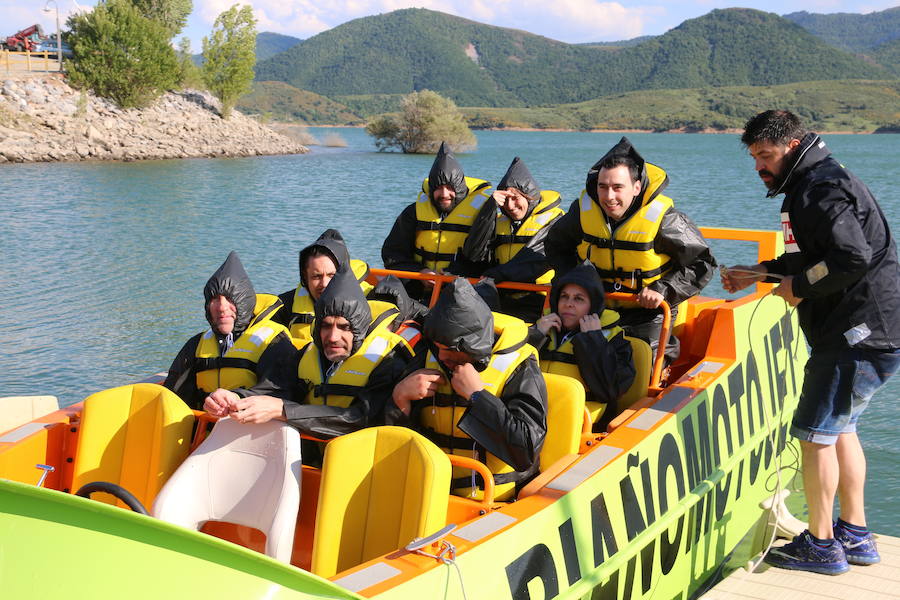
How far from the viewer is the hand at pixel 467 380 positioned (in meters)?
3.01

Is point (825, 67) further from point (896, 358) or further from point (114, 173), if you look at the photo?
point (896, 358)

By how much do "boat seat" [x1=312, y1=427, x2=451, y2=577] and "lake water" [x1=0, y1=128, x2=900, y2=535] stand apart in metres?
4.50

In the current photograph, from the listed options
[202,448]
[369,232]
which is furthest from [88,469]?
[369,232]

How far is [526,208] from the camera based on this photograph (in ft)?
18.5

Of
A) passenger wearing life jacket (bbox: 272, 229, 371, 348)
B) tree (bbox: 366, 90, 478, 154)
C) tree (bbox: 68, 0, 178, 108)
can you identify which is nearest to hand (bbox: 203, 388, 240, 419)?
passenger wearing life jacket (bbox: 272, 229, 371, 348)

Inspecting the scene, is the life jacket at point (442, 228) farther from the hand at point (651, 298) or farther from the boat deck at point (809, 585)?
the boat deck at point (809, 585)

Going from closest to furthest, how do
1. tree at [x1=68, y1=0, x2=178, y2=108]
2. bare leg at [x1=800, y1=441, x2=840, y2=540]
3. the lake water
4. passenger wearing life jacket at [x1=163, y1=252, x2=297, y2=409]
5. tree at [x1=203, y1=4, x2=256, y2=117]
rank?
1. bare leg at [x1=800, y1=441, x2=840, y2=540]
2. passenger wearing life jacket at [x1=163, y1=252, x2=297, y2=409]
3. the lake water
4. tree at [x1=68, y1=0, x2=178, y2=108]
5. tree at [x1=203, y1=4, x2=256, y2=117]

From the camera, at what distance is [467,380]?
3014 mm

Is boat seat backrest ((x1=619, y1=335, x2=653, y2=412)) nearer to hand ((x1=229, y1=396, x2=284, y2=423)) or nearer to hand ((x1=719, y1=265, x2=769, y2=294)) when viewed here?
hand ((x1=719, y1=265, x2=769, y2=294))

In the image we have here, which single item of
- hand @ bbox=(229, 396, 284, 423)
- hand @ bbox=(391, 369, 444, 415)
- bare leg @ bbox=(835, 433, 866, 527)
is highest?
hand @ bbox=(391, 369, 444, 415)

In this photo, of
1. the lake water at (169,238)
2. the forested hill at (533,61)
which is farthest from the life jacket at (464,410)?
the forested hill at (533,61)

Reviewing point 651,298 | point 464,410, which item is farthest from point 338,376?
point 651,298

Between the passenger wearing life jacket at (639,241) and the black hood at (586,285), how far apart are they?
294 mm

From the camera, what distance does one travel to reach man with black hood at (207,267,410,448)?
3217 mm
